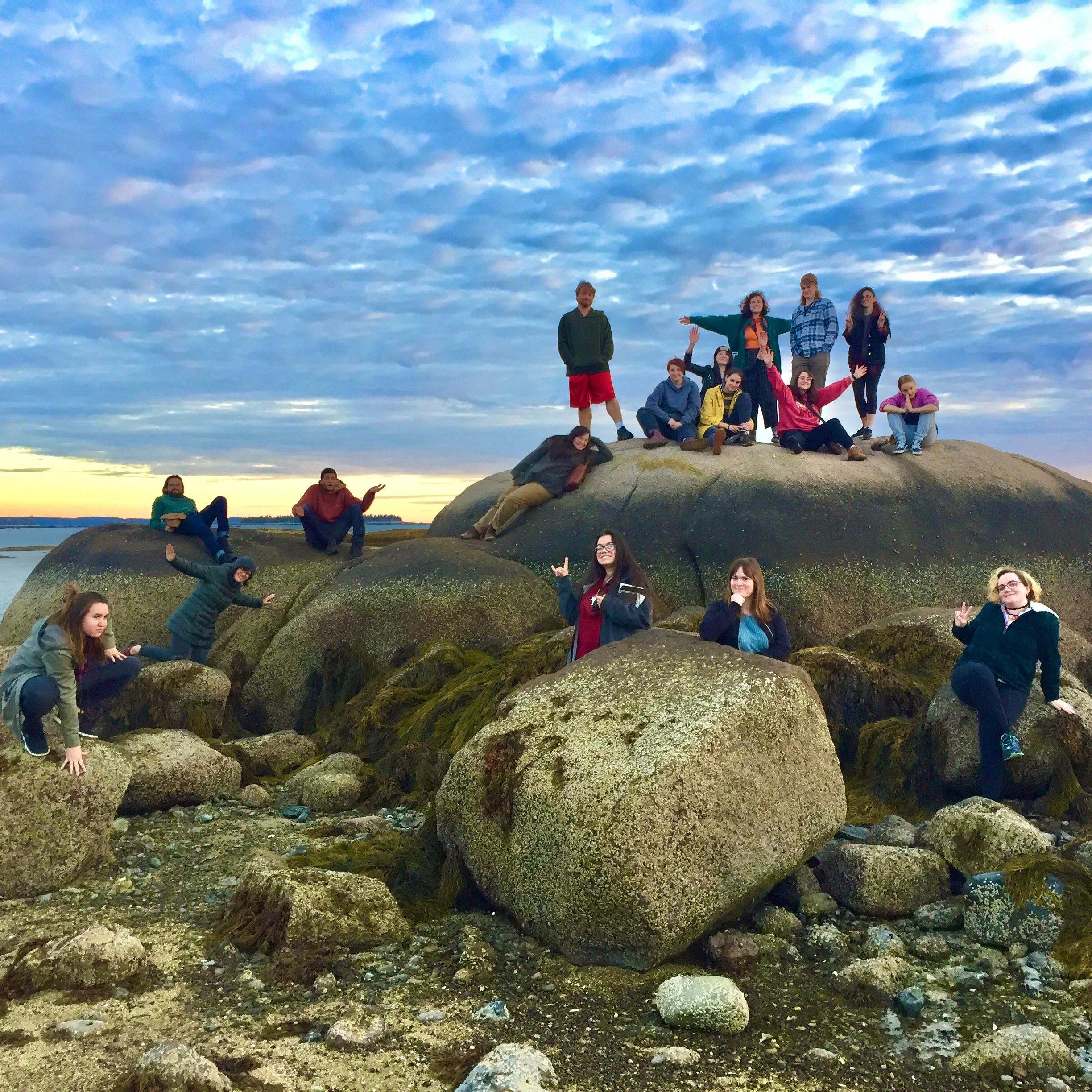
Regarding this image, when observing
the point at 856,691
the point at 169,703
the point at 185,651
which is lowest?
the point at 169,703

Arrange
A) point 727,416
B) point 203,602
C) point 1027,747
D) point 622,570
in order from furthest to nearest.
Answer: point 727,416
point 203,602
point 1027,747
point 622,570

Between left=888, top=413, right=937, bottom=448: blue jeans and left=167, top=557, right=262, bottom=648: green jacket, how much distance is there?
8405 mm

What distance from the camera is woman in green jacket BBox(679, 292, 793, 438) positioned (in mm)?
13641

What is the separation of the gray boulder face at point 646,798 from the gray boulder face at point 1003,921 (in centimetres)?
82

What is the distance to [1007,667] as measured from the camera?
733cm

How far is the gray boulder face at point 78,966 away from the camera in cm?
516

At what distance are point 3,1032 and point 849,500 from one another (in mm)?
10164

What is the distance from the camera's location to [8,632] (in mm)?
13188

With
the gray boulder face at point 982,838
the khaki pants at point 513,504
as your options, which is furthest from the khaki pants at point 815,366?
the gray boulder face at point 982,838

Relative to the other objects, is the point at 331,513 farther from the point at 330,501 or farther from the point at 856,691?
the point at 856,691

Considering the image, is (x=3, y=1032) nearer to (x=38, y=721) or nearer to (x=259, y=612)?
(x=38, y=721)

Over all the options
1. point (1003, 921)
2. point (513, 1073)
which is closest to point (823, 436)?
point (1003, 921)

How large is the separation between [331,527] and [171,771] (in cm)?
596

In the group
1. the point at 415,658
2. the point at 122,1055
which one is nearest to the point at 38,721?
the point at 122,1055
